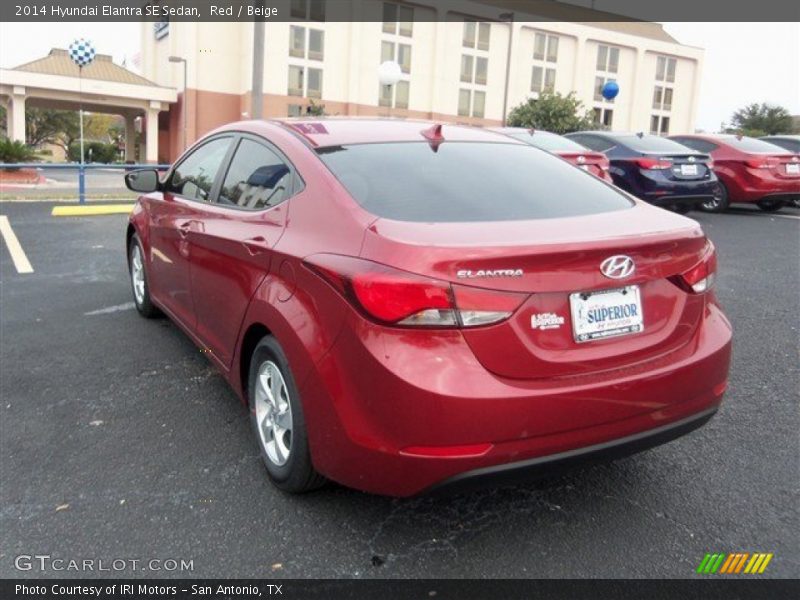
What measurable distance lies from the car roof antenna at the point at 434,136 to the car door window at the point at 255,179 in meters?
0.70

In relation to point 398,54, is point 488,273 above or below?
below

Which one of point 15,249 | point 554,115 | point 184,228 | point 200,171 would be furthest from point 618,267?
point 554,115

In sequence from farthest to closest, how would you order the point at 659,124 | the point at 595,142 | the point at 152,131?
the point at 659,124
the point at 152,131
the point at 595,142

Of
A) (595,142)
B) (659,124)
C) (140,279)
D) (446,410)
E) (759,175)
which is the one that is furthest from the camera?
(659,124)

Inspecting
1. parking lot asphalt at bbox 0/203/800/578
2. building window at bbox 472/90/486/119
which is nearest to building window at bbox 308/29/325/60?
building window at bbox 472/90/486/119

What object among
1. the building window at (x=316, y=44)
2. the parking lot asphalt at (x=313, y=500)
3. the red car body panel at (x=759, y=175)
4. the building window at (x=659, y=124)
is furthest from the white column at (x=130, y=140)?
the parking lot asphalt at (x=313, y=500)

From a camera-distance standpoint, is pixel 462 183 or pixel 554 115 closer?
pixel 462 183

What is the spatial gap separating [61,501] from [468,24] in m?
55.6

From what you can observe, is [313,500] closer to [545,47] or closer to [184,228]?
[184,228]

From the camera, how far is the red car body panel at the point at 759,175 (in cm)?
1122

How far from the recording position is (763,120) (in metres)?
58.4

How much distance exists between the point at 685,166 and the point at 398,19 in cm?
4387

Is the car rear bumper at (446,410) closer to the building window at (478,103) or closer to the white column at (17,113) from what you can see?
the white column at (17,113)

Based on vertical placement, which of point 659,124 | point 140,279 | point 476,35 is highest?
point 476,35
